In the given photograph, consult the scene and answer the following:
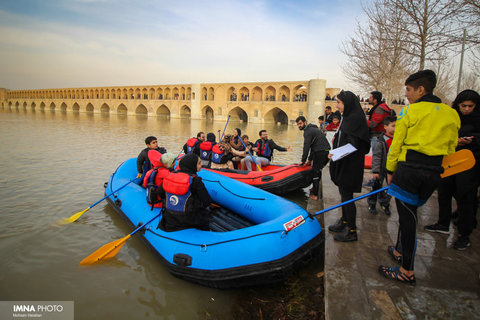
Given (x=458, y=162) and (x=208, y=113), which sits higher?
(x=208, y=113)

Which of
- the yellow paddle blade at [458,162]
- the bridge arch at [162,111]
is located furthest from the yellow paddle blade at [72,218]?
the bridge arch at [162,111]

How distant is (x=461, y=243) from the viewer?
2.69 metres

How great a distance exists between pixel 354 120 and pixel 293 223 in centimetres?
124

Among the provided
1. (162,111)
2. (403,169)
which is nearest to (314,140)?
(403,169)

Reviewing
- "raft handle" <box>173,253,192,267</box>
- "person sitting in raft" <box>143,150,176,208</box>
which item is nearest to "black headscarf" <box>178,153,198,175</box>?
"person sitting in raft" <box>143,150,176,208</box>

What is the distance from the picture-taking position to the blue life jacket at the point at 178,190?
9.60 feet

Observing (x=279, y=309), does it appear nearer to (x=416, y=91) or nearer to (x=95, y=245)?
(x=416, y=91)

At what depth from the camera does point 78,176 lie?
7.20 metres

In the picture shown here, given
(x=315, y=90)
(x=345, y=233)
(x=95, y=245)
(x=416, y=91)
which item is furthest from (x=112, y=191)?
(x=315, y=90)

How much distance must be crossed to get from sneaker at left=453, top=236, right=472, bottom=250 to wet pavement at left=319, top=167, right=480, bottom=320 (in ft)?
0.16

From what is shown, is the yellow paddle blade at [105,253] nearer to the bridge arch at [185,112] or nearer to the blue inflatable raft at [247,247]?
the blue inflatable raft at [247,247]

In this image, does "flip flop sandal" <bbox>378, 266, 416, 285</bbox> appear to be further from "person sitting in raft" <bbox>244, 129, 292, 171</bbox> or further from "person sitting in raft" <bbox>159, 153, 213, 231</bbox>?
"person sitting in raft" <bbox>244, 129, 292, 171</bbox>

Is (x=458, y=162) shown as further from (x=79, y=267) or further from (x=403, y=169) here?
(x=79, y=267)

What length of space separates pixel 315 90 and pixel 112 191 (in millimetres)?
30477
